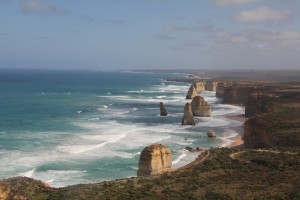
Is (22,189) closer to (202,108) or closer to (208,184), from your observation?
(208,184)

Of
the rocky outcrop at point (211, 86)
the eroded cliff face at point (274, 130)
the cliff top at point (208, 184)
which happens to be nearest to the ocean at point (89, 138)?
the eroded cliff face at point (274, 130)

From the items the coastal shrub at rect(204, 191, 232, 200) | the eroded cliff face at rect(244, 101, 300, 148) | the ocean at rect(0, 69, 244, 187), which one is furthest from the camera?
the eroded cliff face at rect(244, 101, 300, 148)

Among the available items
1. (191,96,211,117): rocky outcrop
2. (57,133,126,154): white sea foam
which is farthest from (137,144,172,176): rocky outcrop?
(191,96,211,117): rocky outcrop

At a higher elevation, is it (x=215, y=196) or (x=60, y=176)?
(x=215, y=196)

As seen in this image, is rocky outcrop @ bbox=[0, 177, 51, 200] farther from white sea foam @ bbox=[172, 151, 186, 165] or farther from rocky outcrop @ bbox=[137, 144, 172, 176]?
white sea foam @ bbox=[172, 151, 186, 165]

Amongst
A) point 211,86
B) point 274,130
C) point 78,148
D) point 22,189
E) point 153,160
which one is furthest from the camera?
point 211,86

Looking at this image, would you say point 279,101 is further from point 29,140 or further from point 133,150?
point 29,140

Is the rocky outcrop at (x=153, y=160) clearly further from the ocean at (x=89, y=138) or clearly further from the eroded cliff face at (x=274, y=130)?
the eroded cliff face at (x=274, y=130)

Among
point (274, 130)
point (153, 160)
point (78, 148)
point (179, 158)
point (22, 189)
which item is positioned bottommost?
point (179, 158)

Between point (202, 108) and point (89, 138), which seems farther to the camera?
point (202, 108)

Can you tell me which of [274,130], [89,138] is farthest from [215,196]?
[89,138]
